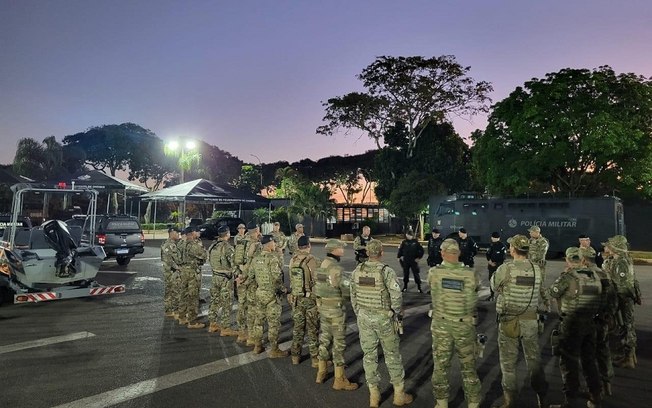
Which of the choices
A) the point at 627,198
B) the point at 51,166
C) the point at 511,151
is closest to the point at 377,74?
the point at 511,151

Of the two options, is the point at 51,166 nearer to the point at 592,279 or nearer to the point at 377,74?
the point at 377,74

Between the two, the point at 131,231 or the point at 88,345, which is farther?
the point at 131,231

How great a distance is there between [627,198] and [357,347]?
2876 centimetres

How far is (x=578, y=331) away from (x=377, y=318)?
91.5 inches

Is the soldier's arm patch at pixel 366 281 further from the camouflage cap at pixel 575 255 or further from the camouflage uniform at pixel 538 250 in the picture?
the camouflage uniform at pixel 538 250

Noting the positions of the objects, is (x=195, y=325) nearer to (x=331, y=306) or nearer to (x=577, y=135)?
(x=331, y=306)

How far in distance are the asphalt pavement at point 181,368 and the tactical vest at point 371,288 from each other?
112 centimetres

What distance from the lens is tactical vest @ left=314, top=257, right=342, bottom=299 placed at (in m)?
5.86

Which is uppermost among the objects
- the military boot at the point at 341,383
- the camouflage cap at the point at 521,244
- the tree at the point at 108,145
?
the tree at the point at 108,145

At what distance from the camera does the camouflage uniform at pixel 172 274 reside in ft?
30.2

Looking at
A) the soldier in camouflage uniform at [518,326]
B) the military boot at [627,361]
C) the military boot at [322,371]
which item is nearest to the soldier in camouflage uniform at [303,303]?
the military boot at [322,371]

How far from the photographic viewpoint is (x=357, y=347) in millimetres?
7375

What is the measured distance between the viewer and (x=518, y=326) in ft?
16.5

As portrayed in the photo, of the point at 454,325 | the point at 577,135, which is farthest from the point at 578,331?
the point at 577,135
